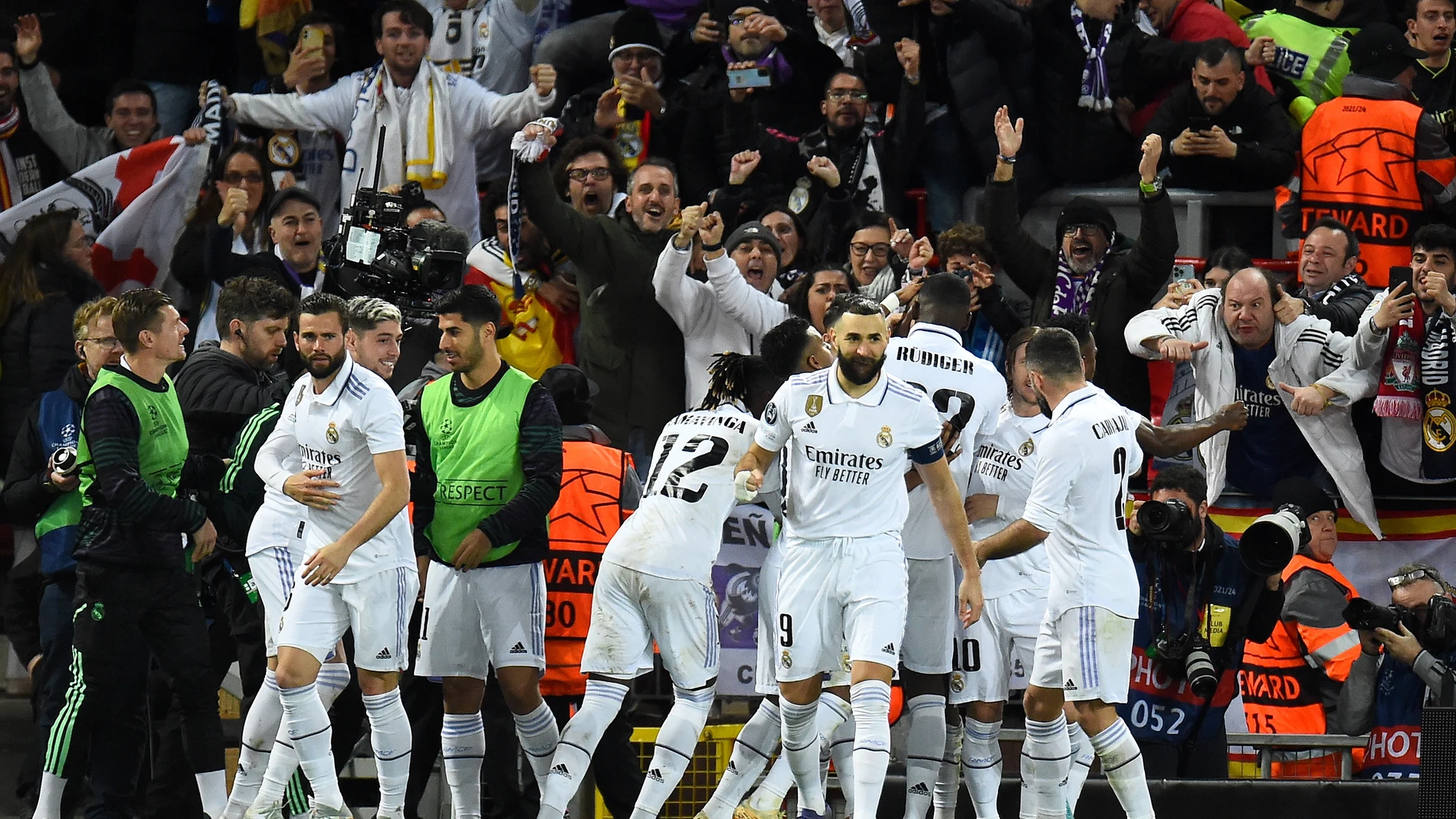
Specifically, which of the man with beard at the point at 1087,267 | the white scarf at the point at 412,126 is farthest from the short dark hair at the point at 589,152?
the man with beard at the point at 1087,267

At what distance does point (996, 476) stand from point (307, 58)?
20.8 feet

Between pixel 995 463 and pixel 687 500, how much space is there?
164 centimetres

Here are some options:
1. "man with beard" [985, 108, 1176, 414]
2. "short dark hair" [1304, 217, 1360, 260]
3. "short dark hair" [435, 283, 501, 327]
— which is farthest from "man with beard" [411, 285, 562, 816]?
"short dark hair" [1304, 217, 1360, 260]

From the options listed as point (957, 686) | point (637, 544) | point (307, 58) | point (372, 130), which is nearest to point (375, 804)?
point (637, 544)

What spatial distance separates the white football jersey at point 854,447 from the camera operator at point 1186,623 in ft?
5.56

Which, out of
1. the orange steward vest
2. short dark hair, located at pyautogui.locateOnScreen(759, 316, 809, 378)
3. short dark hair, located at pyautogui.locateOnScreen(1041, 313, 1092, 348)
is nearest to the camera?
short dark hair, located at pyautogui.locateOnScreen(759, 316, 809, 378)

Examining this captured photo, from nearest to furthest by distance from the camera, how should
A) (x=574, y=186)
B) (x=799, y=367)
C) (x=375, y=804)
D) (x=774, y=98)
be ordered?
1. (x=799, y=367)
2. (x=375, y=804)
3. (x=574, y=186)
4. (x=774, y=98)

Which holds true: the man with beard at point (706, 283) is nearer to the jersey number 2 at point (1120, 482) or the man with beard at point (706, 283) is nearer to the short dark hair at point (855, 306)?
the short dark hair at point (855, 306)

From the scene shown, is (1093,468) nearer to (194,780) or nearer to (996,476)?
(996,476)

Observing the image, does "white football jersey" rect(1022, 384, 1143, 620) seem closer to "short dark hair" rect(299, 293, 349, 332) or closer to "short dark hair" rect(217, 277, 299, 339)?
"short dark hair" rect(299, 293, 349, 332)

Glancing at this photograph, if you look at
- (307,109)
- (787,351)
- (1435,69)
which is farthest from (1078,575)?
(307,109)

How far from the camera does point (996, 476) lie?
9461 mm

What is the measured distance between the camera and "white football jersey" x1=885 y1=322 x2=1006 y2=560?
9.09 metres

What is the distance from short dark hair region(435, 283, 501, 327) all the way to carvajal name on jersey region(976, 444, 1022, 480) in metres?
2.40
